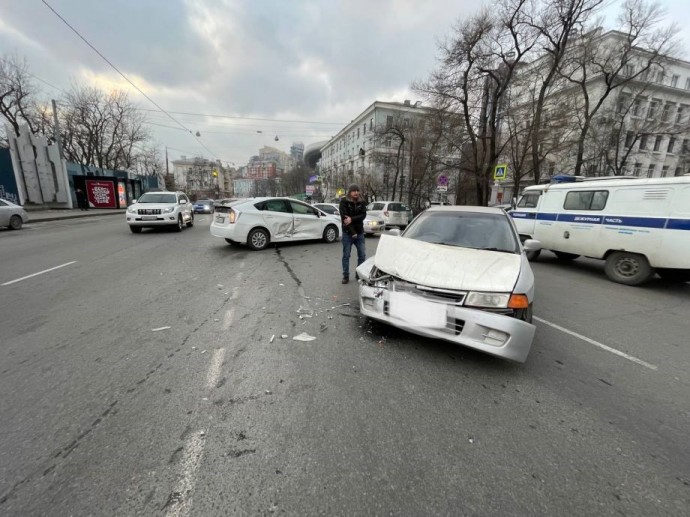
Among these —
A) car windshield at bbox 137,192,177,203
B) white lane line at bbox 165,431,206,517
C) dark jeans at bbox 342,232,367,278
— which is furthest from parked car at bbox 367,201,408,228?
white lane line at bbox 165,431,206,517

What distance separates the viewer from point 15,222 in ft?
45.0

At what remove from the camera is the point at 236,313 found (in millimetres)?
4191

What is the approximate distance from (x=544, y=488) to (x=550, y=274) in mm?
6803

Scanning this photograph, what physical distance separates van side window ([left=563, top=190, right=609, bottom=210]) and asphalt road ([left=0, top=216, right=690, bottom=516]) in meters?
3.47

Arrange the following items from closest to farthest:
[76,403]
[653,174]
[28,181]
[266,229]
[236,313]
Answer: [76,403], [236,313], [266,229], [28,181], [653,174]

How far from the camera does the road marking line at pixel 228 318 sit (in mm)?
3783

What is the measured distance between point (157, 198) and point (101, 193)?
25.1 meters

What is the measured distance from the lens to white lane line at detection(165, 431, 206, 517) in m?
1.57

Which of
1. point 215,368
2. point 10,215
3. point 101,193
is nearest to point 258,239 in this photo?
point 215,368

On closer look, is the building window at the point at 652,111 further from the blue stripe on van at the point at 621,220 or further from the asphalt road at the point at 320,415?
the asphalt road at the point at 320,415

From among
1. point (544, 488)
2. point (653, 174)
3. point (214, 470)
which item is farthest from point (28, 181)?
point (653, 174)

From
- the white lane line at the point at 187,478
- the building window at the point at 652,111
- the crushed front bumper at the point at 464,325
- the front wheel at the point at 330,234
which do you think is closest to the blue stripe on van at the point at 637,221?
the crushed front bumper at the point at 464,325

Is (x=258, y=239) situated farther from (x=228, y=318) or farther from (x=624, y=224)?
(x=624, y=224)

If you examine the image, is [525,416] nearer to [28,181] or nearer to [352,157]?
[28,181]
